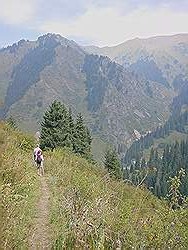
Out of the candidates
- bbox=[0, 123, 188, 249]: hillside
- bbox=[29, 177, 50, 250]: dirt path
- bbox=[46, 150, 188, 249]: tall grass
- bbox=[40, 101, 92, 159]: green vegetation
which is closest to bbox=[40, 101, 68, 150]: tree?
bbox=[40, 101, 92, 159]: green vegetation

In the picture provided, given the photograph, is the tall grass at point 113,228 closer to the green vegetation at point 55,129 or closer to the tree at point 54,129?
the green vegetation at point 55,129

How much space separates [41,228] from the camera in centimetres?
695

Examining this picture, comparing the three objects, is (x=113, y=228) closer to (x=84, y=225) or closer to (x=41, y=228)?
(x=84, y=225)

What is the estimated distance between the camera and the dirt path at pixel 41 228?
18.8ft

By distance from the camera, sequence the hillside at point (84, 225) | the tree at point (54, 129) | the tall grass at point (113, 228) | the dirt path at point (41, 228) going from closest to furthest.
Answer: the hillside at point (84, 225) → the tall grass at point (113, 228) → the dirt path at point (41, 228) → the tree at point (54, 129)

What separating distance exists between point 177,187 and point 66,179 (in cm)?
649

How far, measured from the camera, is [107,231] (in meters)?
6.03

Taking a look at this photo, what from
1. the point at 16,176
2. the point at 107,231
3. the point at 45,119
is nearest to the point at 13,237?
the point at 107,231

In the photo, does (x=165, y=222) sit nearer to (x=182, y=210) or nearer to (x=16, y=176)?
(x=182, y=210)

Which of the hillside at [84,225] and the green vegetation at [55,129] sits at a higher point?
the hillside at [84,225]

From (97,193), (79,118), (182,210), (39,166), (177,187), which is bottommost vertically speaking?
(79,118)

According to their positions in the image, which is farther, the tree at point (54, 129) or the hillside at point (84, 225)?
the tree at point (54, 129)

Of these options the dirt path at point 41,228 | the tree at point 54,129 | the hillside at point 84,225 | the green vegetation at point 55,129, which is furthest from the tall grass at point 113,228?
the tree at point 54,129

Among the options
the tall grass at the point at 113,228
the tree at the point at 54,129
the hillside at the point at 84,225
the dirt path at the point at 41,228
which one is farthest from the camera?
the tree at the point at 54,129
